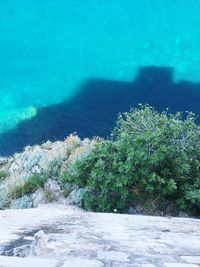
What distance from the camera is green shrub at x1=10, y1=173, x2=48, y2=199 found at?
7484 mm

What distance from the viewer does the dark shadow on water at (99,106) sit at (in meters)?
12.6

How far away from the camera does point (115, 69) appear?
588 inches

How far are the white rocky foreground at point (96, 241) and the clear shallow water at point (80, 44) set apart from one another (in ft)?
→ 30.8

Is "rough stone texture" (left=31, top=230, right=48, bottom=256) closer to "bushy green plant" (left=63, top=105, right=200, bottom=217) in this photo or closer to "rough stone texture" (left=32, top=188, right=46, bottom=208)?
"bushy green plant" (left=63, top=105, right=200, bottom=217)

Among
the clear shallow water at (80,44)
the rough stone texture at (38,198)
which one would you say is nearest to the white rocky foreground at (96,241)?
the rough stone texture at (38,198)

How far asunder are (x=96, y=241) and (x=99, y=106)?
33.6 ft

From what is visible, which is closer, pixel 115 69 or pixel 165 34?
pixel 115 69

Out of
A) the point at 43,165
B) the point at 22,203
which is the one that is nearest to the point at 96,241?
the point at 22,203

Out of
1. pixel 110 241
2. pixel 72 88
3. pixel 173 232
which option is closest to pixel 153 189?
pixel 173 232

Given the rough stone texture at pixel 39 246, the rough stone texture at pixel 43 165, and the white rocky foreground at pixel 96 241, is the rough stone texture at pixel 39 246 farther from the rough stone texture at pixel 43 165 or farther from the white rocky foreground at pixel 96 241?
the rough stone texture at pixel 43 165

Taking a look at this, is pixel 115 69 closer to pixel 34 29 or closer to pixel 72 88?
pixel 72 88

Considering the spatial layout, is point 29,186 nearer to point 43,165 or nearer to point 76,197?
point 43,165

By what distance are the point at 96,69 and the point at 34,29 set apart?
3.00m

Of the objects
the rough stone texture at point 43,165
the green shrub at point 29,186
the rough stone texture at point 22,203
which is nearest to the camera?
the rough stone texture at point 22,203
